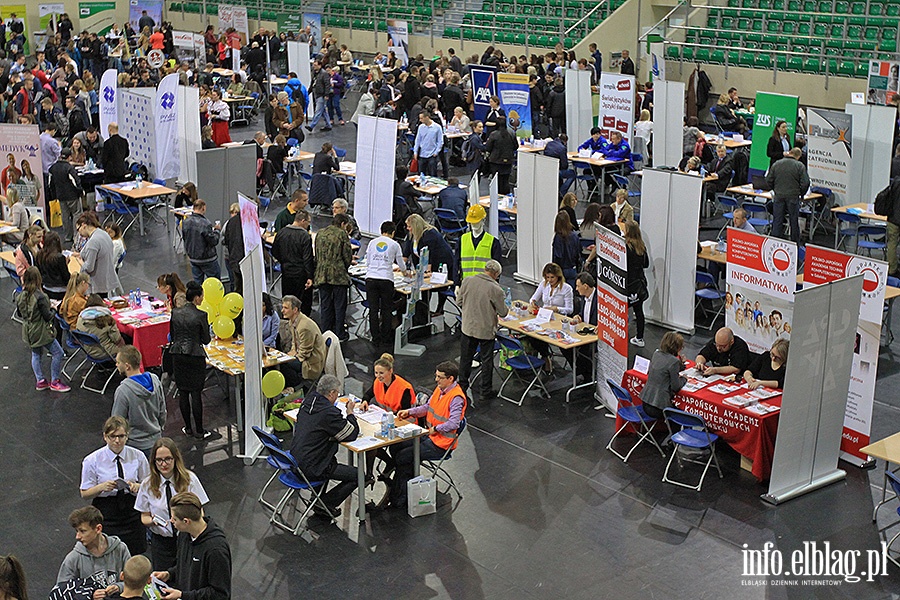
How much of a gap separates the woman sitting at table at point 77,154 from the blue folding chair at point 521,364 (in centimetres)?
934

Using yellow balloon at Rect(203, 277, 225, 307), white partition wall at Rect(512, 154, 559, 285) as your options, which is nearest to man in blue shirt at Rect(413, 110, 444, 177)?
white partition wall at Rect(512, 154, 559, 285)

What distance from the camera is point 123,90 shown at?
18297 mm

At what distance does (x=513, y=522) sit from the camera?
852cm

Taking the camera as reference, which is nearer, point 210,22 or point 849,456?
point 849,456

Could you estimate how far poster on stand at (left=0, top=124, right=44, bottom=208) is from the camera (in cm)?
1560

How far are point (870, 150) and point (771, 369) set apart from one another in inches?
297

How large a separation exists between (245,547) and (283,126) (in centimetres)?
1223

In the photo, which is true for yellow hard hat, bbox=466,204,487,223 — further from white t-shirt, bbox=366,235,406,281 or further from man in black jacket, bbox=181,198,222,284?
man in black jacket, bbox=181,198,222,284

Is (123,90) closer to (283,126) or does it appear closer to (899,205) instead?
(283,126)

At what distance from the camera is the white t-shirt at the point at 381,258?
458 inches

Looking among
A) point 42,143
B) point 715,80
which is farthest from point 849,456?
point 715,80

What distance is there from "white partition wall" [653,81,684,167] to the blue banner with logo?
3791 mm

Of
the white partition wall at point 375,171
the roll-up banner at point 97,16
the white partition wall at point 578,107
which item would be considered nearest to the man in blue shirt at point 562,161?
the white partition wall at point 578,107

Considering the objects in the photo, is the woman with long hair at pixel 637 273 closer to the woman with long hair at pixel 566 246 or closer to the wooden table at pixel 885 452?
the woman with long hair at pixel 566 246
